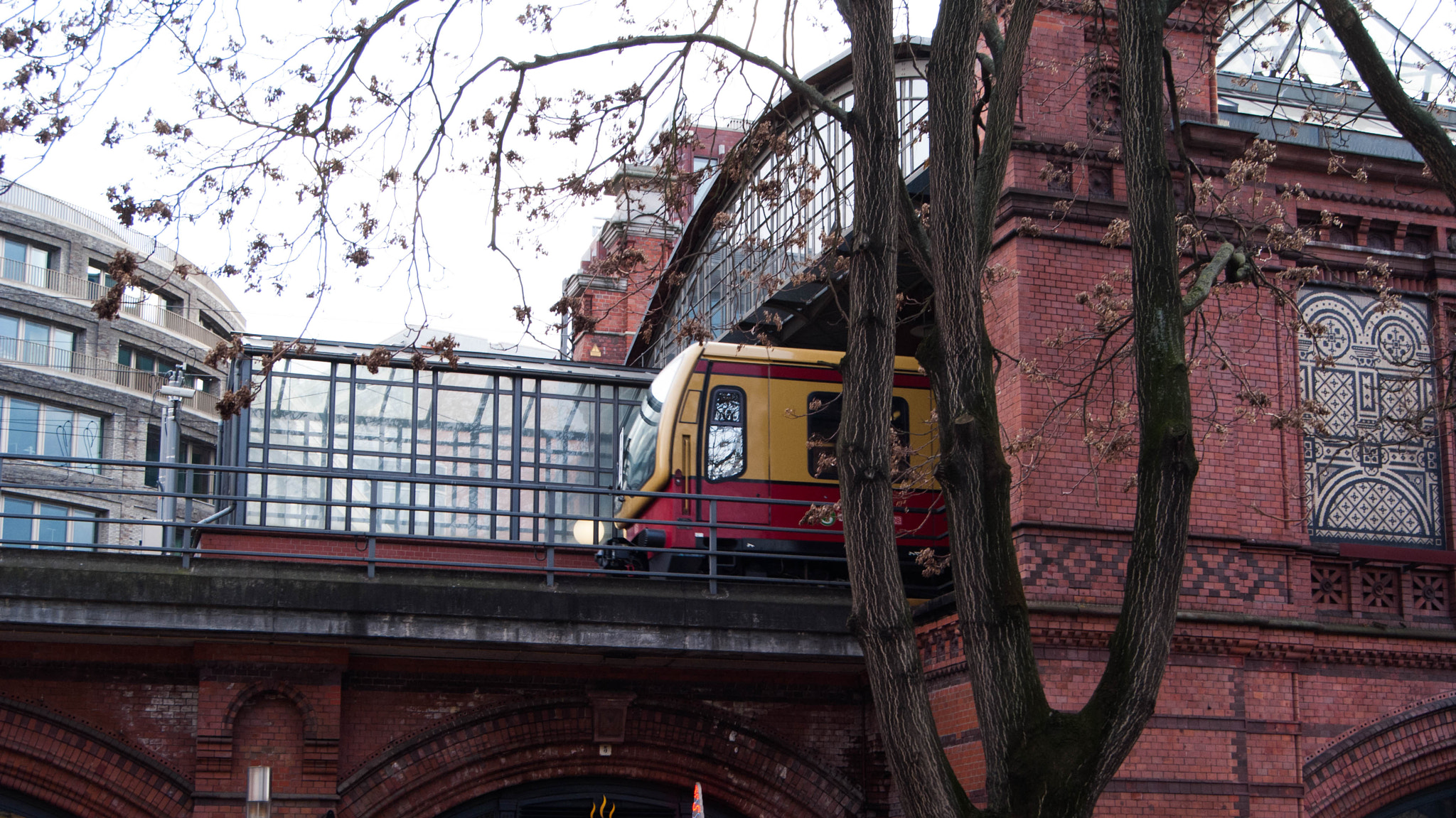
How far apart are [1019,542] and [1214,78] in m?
4.90

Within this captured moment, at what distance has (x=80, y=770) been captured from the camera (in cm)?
1158

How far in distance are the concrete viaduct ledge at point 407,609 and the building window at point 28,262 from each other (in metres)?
32.4

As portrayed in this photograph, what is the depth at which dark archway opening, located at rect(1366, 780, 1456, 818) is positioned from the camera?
12617mm

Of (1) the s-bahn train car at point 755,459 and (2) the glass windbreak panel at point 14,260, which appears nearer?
(1) the s-bahn train car at point 755,459

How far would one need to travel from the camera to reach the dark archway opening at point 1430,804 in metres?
12.6

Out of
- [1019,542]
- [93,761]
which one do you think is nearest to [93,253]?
[93,761]

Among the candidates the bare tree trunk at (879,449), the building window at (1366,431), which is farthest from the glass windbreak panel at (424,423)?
the bare tree trunk at (879,449)

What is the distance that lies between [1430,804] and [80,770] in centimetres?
1121

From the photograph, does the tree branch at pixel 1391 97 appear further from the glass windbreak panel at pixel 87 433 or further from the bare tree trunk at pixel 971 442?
the glass windbreak panel at pixel 87 433

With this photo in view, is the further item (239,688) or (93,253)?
(93,253)

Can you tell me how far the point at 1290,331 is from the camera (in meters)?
12.9

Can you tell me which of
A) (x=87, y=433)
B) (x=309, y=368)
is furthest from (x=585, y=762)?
(x=87, y=433)

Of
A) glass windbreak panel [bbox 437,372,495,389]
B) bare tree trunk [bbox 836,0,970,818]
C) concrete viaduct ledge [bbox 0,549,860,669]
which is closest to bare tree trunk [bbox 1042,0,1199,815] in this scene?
bare tree trunk [bbox 836,0,970,818]

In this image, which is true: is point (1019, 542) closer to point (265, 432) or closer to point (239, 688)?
point (239, 688)
